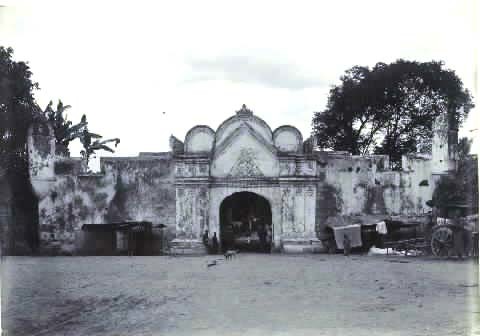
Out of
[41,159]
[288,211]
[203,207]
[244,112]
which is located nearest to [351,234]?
[288,211]

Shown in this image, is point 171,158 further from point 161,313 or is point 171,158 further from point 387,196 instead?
point 161,313

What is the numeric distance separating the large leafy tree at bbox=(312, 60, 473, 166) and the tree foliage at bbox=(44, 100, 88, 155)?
31.3ft

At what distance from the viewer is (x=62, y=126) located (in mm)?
21891

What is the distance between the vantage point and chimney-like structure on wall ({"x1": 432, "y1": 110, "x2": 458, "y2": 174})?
2186 cm

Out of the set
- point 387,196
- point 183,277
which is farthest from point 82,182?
point 387,196

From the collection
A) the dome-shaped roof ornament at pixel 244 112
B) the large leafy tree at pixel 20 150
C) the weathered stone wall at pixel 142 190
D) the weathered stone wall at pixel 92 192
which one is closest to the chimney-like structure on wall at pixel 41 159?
the weathered stone wall at pixel 92 192

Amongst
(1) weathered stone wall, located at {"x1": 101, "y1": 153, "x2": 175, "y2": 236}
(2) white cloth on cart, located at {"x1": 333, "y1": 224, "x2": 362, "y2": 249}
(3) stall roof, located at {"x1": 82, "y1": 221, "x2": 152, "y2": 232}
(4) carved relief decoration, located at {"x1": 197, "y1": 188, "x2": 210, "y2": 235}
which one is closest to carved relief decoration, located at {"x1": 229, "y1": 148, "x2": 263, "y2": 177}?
(4) carved relief decoration, located at {"x1": 197, "y1": 188, "x2": 210, "y2": 235}

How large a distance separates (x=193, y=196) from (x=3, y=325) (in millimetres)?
11878

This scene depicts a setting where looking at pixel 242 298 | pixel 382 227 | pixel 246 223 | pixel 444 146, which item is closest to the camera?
pixel 242 298

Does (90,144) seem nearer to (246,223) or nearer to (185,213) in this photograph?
(185,213)

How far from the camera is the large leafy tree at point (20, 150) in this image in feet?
53.3

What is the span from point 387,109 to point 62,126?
14.6m

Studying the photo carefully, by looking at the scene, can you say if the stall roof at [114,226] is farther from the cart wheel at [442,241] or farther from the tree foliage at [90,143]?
the cart wheel at [442,241]

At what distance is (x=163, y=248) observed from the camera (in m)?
22.3
